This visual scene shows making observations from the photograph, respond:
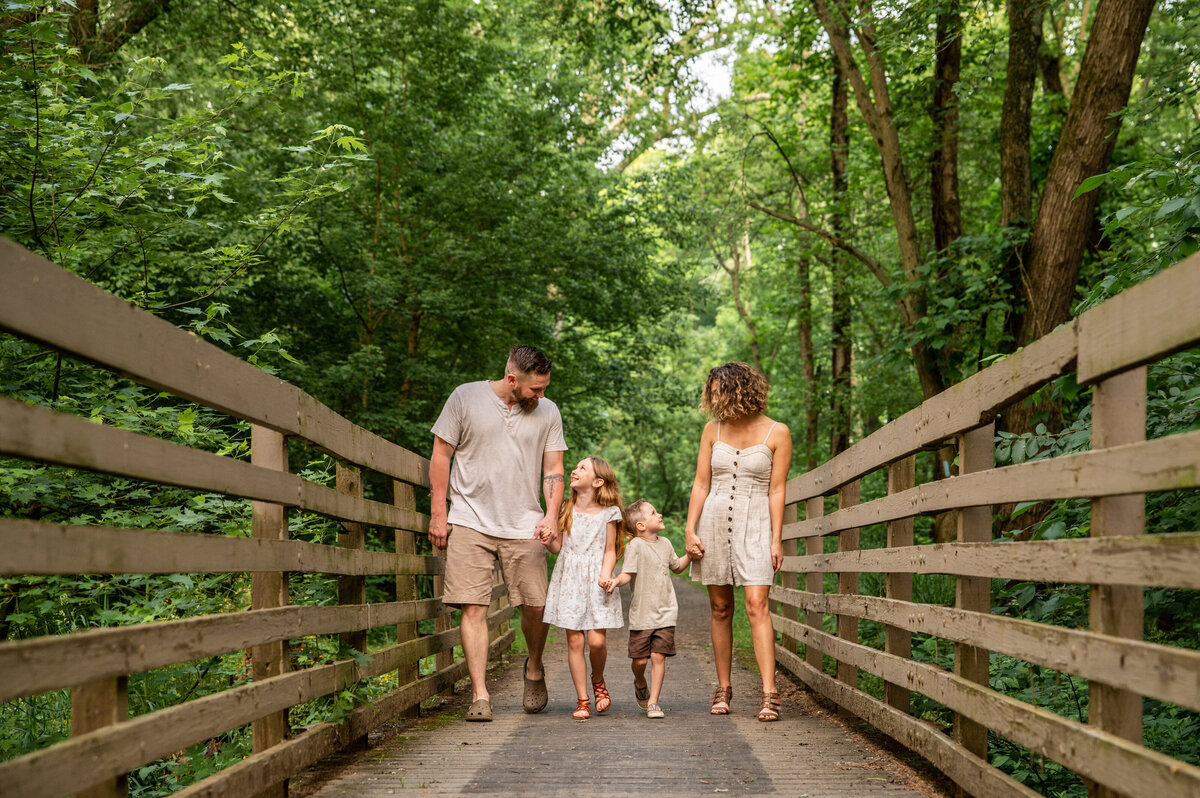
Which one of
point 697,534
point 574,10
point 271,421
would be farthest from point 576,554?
point 574,10

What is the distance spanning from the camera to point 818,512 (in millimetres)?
6840

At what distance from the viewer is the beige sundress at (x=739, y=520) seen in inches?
231

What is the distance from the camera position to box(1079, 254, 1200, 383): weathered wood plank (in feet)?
7.54

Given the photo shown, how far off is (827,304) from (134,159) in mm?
17456

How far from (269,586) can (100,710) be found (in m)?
1.20

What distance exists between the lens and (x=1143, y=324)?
2.52m

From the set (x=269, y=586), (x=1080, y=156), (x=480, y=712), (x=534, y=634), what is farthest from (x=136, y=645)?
(x=1080, y=156)

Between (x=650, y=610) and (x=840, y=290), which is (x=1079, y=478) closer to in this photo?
(x=650, y=610)

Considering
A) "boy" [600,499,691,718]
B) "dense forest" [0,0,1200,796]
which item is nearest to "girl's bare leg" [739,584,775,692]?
"boy" [600,499,691,718]

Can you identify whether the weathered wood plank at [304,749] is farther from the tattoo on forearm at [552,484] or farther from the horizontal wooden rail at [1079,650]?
the horizontal wooden rail at [1079,650]

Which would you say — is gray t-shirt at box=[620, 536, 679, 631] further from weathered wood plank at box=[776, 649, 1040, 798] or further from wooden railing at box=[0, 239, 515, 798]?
wooden railing at box=[0, 239, 515, 798]

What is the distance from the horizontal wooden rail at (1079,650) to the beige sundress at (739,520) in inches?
55.2

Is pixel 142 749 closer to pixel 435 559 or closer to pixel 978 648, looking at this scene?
pixel 978 648

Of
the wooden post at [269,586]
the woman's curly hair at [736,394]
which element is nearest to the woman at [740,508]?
the woman's curly hair at [736,394]
